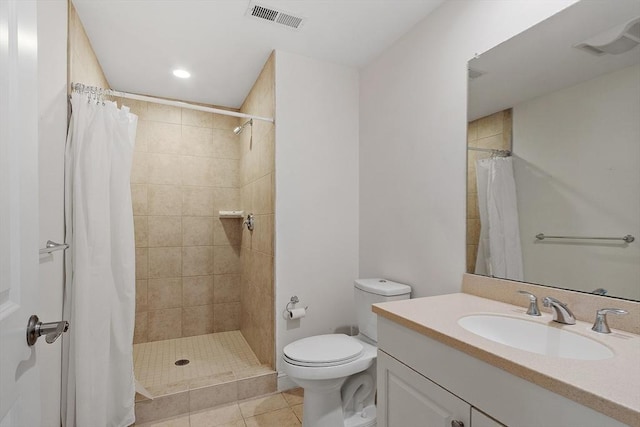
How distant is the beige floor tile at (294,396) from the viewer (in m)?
2.02

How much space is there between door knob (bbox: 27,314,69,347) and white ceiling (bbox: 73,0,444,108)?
5.69 feet

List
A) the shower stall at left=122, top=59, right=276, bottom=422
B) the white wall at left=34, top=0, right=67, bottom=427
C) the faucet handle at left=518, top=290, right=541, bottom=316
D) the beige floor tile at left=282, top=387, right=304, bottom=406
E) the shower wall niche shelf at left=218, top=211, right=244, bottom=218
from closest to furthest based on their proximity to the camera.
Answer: the faucet handle at left=518, top=290, right=541, bottom=316 < the white wall at left=34, top=0, right=67, bottom=427 < the beige floor tile at left=282, top=387, right=304, bottom=406 < the shower stall at left=122, top=59, right=276, bottom=422 < the shower wall niche shelf at left=218, top=211, right=244, bottom=218

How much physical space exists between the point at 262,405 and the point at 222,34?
8.05 feet

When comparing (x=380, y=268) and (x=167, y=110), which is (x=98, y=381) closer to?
(x=380, y=268)

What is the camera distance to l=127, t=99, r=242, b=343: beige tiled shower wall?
2910 mm

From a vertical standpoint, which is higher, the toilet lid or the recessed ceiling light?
the recessed ceiling light

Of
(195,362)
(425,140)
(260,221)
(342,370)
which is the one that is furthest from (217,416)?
(425,140)

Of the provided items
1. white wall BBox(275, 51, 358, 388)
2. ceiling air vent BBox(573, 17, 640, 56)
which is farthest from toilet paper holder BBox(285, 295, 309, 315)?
ceiling air vent BBox(573, 17, 640, 56)

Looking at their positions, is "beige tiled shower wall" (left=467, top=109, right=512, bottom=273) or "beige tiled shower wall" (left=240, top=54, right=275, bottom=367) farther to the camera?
"beige tiled shower wall" (left=240, top=54, right=275, bottom=367)

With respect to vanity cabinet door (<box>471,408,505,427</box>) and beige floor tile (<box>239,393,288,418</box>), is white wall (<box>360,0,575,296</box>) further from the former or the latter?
beige floor tile (<box>239,393,288,418</box>)

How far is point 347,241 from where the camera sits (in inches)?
95.0

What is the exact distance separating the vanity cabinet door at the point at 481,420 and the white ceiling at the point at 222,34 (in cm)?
193

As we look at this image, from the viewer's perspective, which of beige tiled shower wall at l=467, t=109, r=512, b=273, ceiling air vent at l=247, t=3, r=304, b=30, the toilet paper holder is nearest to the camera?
beige tiled shower wall at l=467, t=109, r=512, b=273

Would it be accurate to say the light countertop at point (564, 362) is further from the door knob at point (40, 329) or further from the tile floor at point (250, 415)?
the tile floor at point (250, 415)
